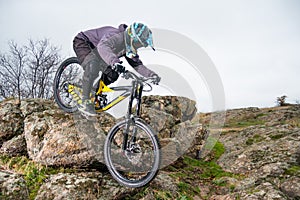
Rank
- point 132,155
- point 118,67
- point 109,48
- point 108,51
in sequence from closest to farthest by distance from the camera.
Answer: point 118,67 < point 108,51 < point 109,48 < point 132,155

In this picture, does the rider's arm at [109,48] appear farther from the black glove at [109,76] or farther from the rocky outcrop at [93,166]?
the rocky outcrop at [93,166]

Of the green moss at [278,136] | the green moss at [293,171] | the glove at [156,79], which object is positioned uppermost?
the glove at [156,79]

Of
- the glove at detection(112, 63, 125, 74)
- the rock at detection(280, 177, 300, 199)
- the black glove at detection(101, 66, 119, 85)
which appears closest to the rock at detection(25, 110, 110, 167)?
the black glove at detection(101, 66, 119, 85)

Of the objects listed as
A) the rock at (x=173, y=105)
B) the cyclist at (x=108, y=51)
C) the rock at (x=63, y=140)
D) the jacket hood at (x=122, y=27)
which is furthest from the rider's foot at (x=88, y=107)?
the rock at (x=173, y=105)

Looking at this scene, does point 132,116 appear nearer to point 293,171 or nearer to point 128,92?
point 128,92

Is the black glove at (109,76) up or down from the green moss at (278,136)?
up

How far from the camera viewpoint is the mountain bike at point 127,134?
5.12m

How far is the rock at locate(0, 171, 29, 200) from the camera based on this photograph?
5250mm

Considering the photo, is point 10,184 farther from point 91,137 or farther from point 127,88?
point 127,88

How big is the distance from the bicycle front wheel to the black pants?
1.28m

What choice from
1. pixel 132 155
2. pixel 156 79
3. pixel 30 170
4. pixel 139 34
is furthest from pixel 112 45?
pixel 30 170

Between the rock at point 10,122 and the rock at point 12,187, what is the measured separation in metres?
2.01

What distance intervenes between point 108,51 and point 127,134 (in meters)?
1.82

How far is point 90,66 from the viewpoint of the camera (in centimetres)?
597
